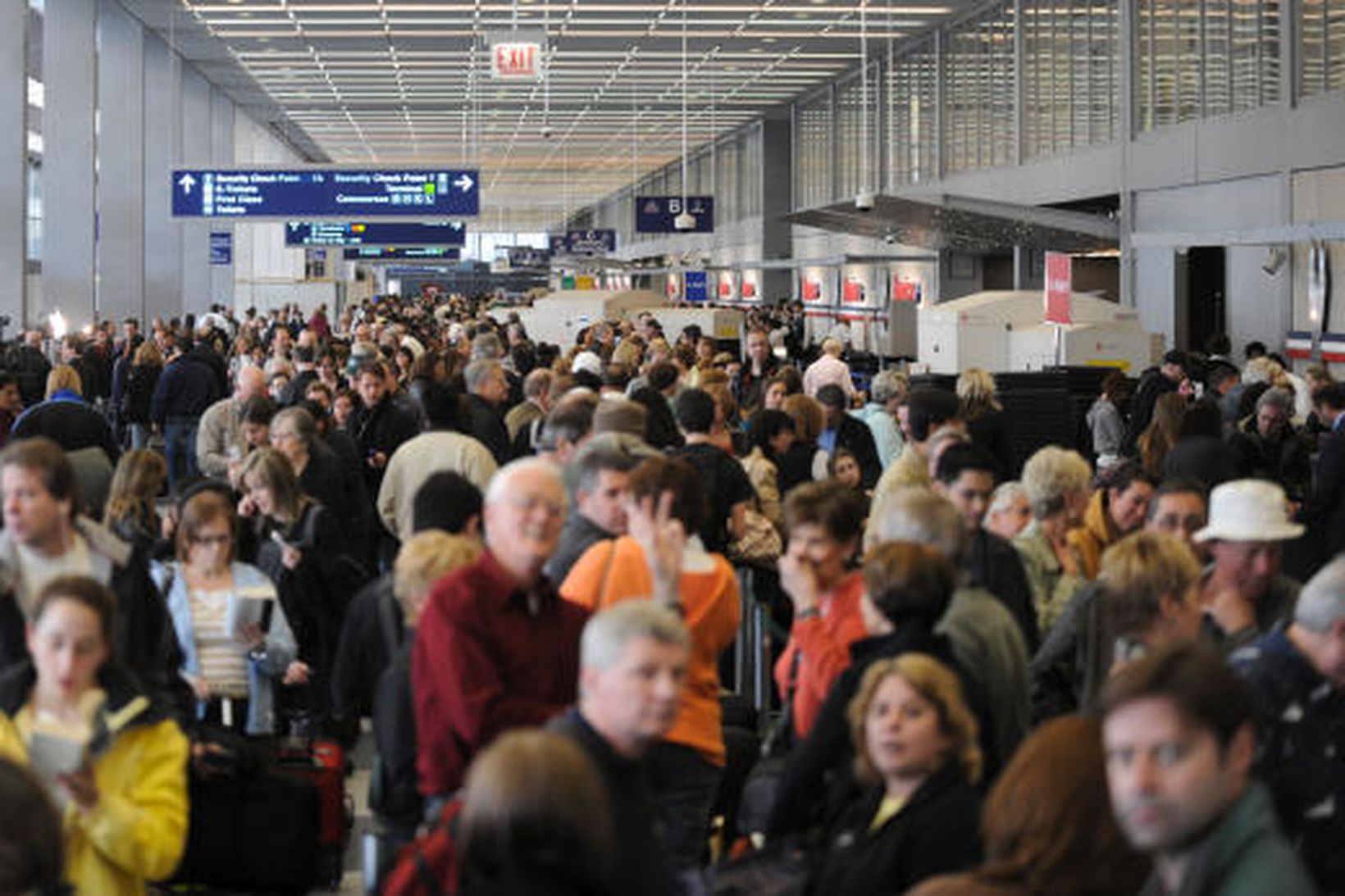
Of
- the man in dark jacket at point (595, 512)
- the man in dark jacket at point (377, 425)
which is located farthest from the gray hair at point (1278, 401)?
the man in dark jacket at point (595, 512)

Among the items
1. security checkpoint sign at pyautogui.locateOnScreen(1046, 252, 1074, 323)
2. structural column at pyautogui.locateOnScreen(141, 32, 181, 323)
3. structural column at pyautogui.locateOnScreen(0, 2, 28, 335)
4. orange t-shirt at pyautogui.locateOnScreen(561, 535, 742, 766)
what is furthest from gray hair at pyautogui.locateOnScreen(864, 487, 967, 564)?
structural column at pyautogui.locateOnScreen(141, 32, 181, 323)

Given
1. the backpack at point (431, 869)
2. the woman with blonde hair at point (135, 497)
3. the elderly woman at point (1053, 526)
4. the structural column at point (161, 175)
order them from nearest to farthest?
the backpack at point (431, 869) → the elderly woman at point (1053, 526) → the woman with blonde hair at point (135, 497) → the structural column at point (161, 175)

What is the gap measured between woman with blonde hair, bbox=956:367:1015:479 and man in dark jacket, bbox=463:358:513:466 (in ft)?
9.09

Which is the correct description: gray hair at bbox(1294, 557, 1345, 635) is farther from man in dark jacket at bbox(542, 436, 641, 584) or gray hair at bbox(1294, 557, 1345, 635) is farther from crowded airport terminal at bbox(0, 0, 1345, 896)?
man in dark jacket at bbox(542, 436, 641, 584)

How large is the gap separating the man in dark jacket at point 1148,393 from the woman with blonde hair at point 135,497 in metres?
9.19

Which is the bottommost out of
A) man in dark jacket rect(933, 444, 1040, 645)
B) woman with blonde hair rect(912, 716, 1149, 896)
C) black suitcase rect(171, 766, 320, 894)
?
black suitcase rect(171, 766, 320, 894)

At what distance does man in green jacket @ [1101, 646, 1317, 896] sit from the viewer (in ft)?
12.3

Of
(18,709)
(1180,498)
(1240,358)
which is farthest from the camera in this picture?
(1240,358)

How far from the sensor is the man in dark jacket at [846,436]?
12.8 meters

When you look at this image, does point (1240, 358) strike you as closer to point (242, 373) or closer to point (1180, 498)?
point (242, 373)

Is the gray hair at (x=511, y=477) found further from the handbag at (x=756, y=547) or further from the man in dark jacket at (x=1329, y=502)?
the man in dark jacket at (x=1329, y=502)

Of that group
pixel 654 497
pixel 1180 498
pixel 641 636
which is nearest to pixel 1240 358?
pixel 1180 498

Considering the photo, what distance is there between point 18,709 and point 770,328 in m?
28.6

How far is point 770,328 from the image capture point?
3438cm
